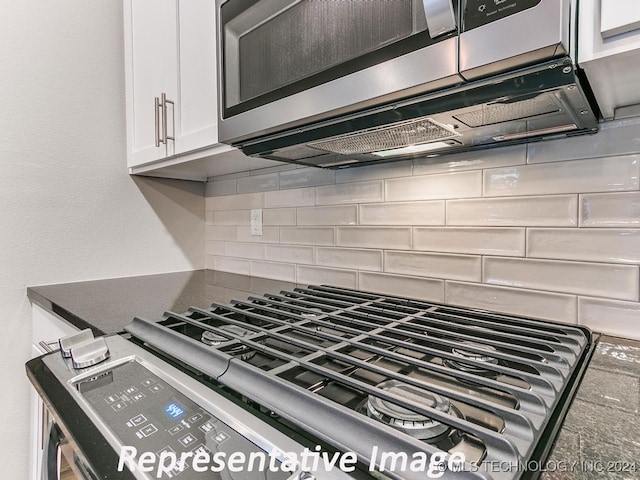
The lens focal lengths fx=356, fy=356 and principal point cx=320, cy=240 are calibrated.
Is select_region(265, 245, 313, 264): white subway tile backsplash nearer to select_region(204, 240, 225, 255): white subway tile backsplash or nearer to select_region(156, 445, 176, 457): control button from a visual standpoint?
select_region(204, 240, 225, 255): white subway tile backsplash

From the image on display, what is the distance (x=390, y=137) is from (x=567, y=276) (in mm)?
496

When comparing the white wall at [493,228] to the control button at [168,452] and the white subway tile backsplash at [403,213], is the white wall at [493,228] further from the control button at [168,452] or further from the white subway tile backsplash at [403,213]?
the control button at [168,452]

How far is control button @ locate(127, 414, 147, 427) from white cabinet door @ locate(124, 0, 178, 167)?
3.18 ft

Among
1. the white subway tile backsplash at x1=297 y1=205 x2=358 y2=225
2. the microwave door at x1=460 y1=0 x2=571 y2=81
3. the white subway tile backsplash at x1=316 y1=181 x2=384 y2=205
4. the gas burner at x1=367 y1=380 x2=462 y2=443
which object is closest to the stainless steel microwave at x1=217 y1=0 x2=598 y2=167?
the microwave door at x1=460 y1=0 x2=571 y2=81

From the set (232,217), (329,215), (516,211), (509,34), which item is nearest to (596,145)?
(516,211)

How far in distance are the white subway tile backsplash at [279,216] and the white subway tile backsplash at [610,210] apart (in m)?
0.90

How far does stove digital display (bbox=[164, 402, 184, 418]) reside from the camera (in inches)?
19.4

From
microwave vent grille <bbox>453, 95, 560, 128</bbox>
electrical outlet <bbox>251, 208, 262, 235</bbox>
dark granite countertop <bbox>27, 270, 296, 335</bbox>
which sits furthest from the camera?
electrical outlet <bbox>251, 208, 262, 235</bbox>

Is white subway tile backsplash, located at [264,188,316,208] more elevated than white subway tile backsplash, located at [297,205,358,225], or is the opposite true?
white subway tile backsplash, located at [264,188,316,208]

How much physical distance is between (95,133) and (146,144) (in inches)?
10.2

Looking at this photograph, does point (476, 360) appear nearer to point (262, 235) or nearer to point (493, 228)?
point (493, 228)

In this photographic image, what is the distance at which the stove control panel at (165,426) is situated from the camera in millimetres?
394

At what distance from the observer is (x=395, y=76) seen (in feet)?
1.90

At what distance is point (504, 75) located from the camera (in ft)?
1.65
